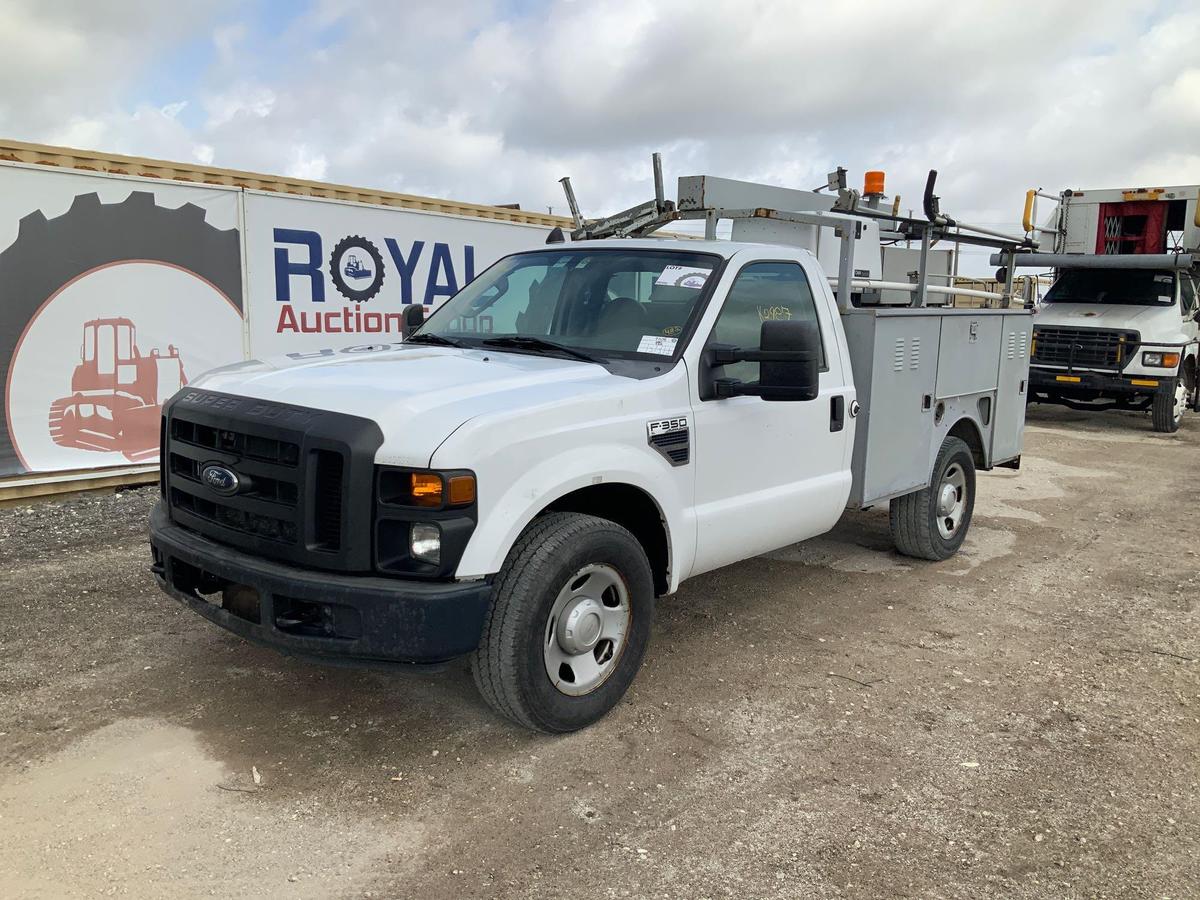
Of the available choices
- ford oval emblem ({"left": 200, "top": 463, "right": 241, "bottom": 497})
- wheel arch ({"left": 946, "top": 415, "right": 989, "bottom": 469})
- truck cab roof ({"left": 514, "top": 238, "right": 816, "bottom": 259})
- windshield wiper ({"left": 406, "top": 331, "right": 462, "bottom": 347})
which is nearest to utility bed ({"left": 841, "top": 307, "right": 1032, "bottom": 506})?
wheel arch ({"left": 946, "top": 415, "right": 989, "bottom": 469})

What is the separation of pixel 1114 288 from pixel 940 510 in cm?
1037

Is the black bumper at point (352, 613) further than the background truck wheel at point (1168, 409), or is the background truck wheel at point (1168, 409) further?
the background truck wheel at point (1168, 409)

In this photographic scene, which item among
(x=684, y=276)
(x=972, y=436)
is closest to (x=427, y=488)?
(x=684, y=276)

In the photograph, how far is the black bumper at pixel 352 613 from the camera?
3188 millimetres

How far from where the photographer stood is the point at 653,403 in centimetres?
391

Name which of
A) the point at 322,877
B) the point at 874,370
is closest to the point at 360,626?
the point at 322,877

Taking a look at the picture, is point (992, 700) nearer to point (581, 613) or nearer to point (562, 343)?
point (581, 613)

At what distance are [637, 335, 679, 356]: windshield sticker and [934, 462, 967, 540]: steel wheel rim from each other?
2.84 metres

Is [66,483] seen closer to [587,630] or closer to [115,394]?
[115,394]

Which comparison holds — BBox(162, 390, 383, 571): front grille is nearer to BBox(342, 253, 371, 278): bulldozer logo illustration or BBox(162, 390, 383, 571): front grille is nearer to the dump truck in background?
the dump truck in background

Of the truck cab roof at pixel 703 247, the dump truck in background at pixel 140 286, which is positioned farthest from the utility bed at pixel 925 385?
the dump truck in background at pixel 140 286

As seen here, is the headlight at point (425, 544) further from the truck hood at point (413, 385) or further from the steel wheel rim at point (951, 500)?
the steel wheel rim at point (951, 500)

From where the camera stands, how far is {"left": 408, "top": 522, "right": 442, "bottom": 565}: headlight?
→ 10.6ft

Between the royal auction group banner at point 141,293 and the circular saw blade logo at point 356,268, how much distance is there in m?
0.01
